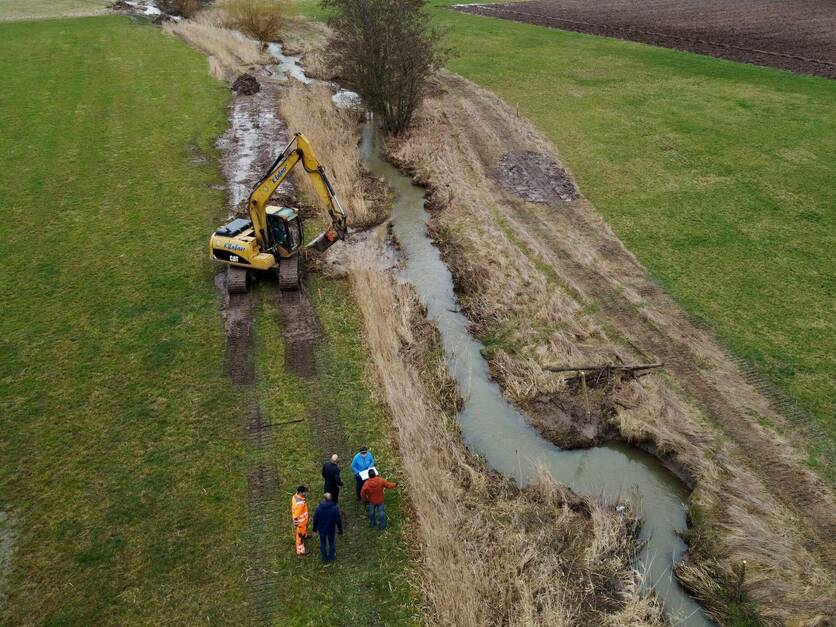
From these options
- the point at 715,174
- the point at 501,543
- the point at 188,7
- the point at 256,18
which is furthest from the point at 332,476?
the point at 188,7

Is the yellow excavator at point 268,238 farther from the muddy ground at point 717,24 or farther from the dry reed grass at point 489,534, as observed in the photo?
the muddy ground at point 717,24

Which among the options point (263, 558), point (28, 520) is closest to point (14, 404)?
point (28, 520)

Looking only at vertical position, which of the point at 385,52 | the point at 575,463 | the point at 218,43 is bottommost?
the point at 575,463

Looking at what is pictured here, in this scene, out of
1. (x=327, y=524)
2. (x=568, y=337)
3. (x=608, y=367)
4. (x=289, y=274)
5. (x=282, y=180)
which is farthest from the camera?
(x=289, y=274)

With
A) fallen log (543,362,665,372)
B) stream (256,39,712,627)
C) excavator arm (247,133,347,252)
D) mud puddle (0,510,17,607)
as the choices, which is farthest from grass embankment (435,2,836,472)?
mud puddle (0,510,17,607)

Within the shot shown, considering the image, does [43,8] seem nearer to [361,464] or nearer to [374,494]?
[361,464]

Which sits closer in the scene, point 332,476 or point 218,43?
point 332,476

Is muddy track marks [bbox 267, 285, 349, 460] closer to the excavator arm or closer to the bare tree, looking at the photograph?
the excavator arm
